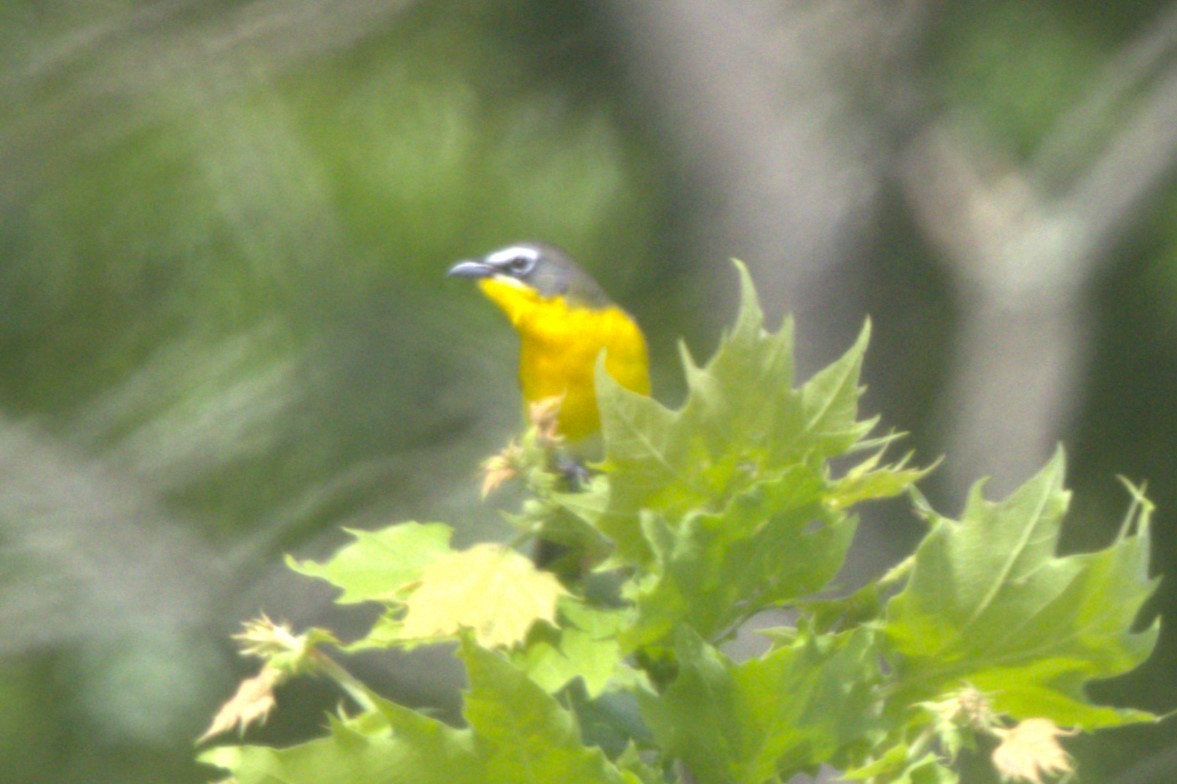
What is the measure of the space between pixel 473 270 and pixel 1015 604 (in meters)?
0.97

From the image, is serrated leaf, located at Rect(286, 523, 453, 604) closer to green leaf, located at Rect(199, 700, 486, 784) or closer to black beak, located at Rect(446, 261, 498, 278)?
green leaf, located at Rect(199, 700, 486, 784)

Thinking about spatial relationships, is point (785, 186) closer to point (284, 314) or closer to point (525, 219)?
point (525, 219)

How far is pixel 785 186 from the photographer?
188 centimetres

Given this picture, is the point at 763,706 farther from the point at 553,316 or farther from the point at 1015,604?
the point at 553,316

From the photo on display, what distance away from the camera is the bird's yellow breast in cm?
135

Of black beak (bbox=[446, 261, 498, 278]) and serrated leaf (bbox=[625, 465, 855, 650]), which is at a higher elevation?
black beak (bbox=[446, 261, 498, 278])

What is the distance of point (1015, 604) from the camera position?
1.65 ft

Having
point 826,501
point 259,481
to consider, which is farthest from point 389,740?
A: point 259,481

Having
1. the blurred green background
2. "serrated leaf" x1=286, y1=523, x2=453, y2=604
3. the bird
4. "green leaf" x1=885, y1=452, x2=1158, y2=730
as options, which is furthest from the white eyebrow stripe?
"green leaf" x1=885, y1=452, x2=1158, y2=730

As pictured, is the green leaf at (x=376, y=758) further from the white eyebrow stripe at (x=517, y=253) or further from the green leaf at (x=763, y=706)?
the white eyebrow stripe at (x=517, y=253)

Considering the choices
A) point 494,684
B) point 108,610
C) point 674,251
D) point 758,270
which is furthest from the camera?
point 674,251

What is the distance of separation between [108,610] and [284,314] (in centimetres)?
49

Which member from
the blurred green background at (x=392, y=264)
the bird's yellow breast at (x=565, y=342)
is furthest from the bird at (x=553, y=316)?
the blurred green background at (x=392, y=264)

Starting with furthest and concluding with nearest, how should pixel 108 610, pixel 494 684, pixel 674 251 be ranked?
pixel 674 251 → pixel 108 610 → pixel 494 684
